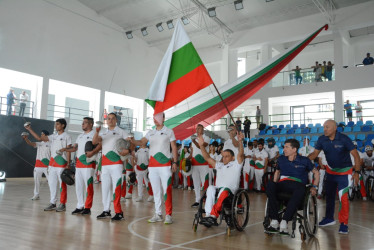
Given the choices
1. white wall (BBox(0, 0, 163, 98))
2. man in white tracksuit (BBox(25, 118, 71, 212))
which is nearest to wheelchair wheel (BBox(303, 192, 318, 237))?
man in white tracksuit (BBox(25, 118, 71, 212))

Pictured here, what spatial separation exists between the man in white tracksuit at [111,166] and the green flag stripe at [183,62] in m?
1.19

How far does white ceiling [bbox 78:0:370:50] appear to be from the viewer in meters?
16.5

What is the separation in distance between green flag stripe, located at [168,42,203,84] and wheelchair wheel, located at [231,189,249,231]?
6.21ft

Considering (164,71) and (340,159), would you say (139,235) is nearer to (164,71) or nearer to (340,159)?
(164,71)

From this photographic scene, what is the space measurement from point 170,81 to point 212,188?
172cm

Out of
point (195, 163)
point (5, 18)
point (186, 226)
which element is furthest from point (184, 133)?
point (5, 18)

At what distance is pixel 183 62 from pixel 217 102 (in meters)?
1.69

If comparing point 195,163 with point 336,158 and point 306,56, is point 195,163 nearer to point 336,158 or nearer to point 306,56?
point 336,158

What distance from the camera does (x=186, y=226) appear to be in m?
4.45

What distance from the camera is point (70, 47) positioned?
57.8ft

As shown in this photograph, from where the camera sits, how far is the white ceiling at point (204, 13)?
16516 millimetres

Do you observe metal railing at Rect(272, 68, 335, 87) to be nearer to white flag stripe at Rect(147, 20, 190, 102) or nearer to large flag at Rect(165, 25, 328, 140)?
large flag at Rect(165, 25, 328, 140)

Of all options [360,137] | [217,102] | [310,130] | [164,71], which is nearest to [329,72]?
[310,130]

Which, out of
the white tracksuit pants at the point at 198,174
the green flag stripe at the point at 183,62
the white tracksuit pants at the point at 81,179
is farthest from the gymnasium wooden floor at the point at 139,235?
the green flag stripe at the point at 183,62
